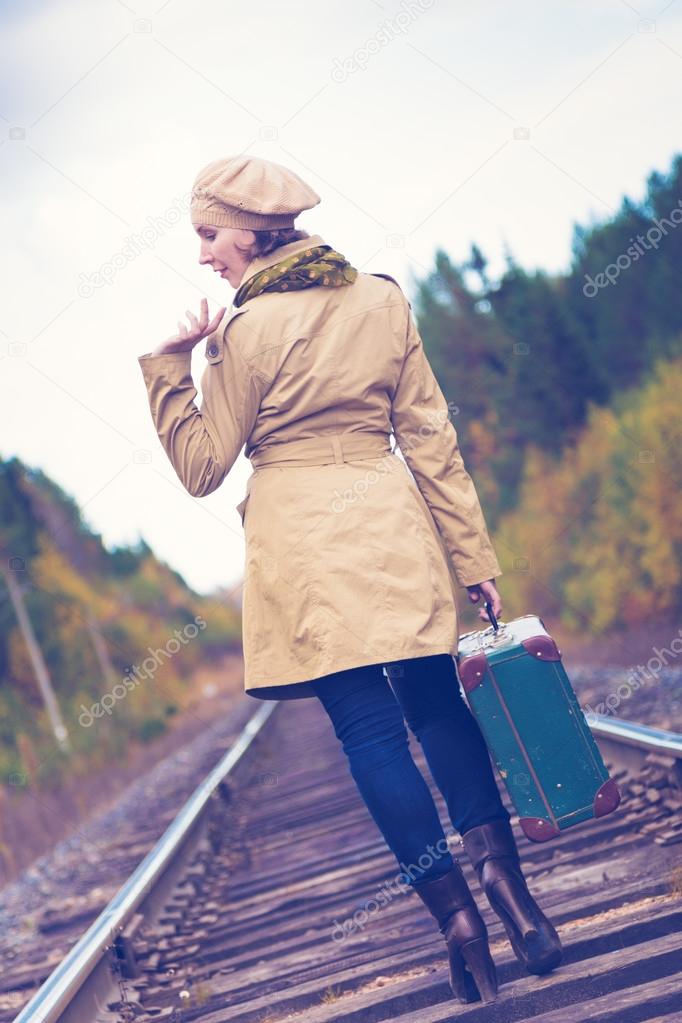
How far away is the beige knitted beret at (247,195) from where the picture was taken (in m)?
2.84

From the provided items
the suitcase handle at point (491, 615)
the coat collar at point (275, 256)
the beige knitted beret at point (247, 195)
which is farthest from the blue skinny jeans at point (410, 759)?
the beige knitted beret at point (247, 195)

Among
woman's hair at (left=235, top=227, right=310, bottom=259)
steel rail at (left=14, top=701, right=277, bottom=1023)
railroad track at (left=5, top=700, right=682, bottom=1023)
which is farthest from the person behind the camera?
steel rail at (left=14, top=701, right=277, bottom=1023)

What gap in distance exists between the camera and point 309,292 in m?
2.86

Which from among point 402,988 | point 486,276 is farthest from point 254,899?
point 486,276

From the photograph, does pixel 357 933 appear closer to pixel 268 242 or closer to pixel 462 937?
pixel 462 937

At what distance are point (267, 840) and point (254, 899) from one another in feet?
4.79

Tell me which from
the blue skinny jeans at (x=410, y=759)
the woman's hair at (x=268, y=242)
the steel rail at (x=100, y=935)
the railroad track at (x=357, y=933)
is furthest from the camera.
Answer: the steel rail at (x=100, y=935)

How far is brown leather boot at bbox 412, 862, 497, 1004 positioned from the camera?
2.73 metres

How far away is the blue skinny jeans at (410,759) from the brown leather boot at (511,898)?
0.13 ft

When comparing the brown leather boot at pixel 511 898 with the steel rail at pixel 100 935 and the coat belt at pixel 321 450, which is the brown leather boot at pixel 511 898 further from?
the steel rail at pixel 100 935

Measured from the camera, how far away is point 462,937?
108 inches

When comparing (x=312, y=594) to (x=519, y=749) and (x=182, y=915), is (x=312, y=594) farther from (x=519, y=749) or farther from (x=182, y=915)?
(x=182, y=915)

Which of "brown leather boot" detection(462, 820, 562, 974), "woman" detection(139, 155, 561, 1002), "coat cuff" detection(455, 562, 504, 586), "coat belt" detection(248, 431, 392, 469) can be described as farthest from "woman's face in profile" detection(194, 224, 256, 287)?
"brown leather boot" detection(462, 820, 562, 974)

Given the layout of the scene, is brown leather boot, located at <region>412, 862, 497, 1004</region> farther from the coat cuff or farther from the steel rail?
the steel rail
